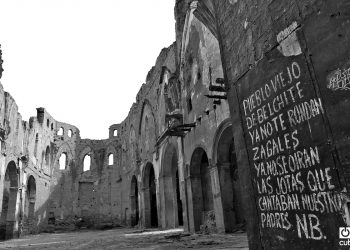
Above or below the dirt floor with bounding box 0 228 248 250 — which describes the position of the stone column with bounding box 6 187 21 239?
above

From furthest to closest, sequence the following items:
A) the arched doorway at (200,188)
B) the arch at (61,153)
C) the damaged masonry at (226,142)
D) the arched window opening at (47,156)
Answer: the arch at (61,153), the arched window opening at (47,156), the arched doorway at (200,188), the damaged masonry at (226,142)

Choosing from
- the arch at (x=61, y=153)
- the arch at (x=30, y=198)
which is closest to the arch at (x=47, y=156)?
the arch at (x=61, y=153)

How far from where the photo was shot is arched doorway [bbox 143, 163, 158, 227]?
1895cm

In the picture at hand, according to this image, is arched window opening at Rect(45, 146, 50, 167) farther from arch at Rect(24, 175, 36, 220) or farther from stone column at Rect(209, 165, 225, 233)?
stone column at Rect(209, 165, 225, 233)

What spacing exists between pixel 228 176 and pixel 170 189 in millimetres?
6579

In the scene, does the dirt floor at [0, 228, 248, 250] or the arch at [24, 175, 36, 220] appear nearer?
the dirt floor at [0, 228, 248, 250]

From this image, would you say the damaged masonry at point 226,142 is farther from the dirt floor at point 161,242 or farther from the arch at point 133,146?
the dirt floor at point 161,242

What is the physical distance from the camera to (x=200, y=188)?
1214 cm

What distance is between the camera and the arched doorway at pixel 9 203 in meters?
17.8

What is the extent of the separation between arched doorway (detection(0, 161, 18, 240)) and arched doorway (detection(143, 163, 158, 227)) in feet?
26.3

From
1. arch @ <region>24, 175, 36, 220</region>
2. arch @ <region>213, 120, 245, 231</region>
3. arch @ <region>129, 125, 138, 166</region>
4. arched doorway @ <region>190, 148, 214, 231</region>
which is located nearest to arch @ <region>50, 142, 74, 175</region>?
arch @ <region>24, 175, 36, 220</region>

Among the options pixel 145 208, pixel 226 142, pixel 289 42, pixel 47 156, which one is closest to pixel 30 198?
pixel 47 156

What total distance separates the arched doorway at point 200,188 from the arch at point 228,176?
1.66 m

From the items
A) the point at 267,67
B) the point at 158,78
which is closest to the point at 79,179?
the point at 158,78
